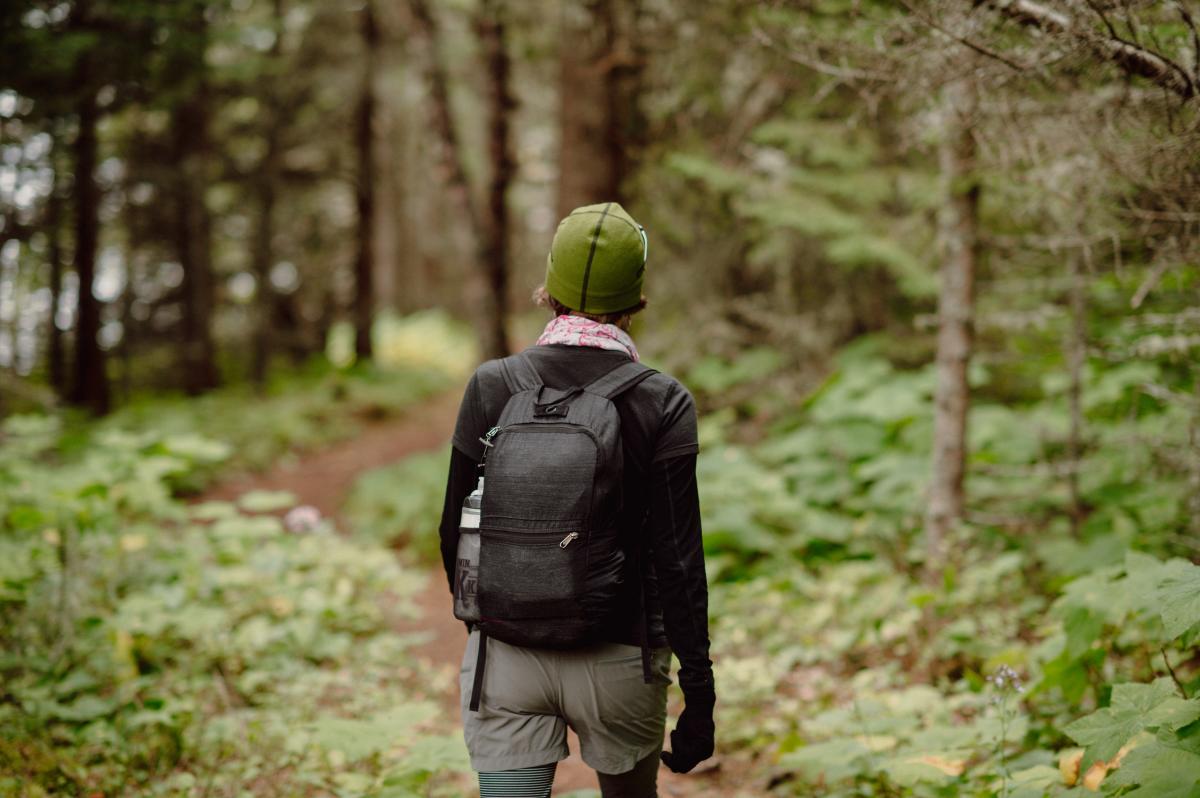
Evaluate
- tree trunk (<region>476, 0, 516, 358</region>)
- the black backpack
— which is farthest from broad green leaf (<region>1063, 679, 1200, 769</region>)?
tree trunk (<region>476, 0, 516, 358</region>)

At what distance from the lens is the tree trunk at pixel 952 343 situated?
5.13 meters

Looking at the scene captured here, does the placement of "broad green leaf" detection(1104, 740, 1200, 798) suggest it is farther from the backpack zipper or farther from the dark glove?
the backpack zipper

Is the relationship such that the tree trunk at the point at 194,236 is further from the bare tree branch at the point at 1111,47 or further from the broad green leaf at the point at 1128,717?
the broad green leaf at the point at 1128,717

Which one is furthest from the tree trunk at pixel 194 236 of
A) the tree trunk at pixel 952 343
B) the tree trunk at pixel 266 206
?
the tree trunk at pixel 952 343

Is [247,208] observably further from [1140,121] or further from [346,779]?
[1140,121]

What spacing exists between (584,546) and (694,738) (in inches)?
25.1

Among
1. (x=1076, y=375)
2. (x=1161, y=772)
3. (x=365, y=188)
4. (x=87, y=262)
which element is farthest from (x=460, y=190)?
(x=1161, y=772)

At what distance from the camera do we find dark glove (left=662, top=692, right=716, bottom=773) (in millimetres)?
2242

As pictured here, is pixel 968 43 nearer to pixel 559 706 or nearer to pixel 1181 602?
pixel 1181 602

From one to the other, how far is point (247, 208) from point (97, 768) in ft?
47.6

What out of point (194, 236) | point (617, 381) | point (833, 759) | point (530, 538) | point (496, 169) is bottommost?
point (833, 759)

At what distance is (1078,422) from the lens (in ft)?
17.4

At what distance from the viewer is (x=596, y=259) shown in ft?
7.32

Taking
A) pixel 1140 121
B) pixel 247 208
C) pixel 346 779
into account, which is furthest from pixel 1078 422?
pixel 247 208
